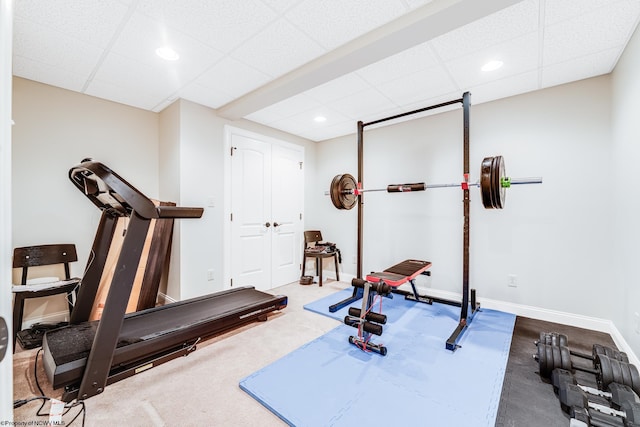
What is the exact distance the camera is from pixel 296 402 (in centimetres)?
181

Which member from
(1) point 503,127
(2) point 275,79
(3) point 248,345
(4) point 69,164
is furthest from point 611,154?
(4) point 69,164

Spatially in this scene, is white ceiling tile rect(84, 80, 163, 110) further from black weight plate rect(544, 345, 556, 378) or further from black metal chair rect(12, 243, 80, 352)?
black weight plate rect(544, 345, 556, 378)

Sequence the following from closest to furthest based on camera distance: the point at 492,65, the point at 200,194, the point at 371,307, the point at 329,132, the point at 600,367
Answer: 1. the point at 600,367
2. the point at 492,65
3. the point at 371,307
4. the point at 200,194
5. the point at 329,132

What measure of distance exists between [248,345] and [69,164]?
2782 mm

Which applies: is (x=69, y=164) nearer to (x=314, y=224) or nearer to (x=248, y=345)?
(x=248, y=345)

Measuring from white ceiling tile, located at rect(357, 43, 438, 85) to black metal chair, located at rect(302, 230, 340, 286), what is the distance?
262cm

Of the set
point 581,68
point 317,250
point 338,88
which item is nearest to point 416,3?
point 338,88

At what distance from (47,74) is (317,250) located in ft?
12.3

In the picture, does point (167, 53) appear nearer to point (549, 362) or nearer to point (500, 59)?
point (500, 59)

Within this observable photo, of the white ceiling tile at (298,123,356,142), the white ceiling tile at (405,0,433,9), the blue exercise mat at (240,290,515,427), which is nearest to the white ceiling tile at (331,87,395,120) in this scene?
the white ceiling tile at (298,123,356,142)

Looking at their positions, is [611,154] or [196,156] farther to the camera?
[196,156]

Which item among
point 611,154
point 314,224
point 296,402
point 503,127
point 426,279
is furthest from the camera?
point 314,224

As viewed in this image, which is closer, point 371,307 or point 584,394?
point 584,394

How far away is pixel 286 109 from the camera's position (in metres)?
3.69
